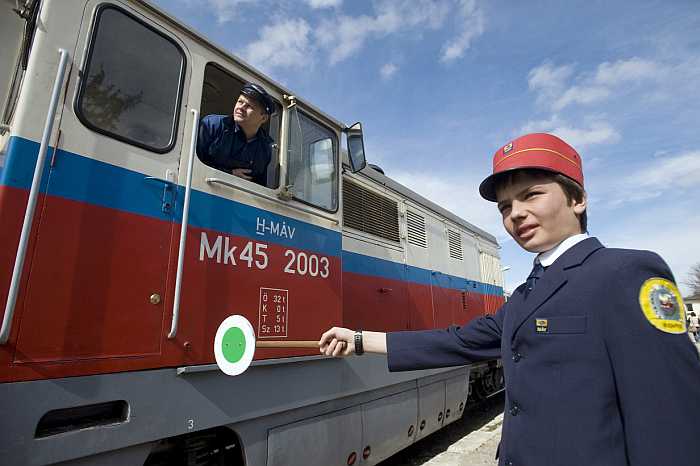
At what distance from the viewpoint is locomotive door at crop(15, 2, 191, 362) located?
164cm

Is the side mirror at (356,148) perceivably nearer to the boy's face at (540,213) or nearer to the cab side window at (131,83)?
the cab side window at (131,83)

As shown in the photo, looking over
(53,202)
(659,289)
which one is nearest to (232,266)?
(53,202)

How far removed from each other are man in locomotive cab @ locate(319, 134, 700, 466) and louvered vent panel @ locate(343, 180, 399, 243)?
262 centimetres

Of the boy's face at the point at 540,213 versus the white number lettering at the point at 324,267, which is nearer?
the boy's face at the point at 540,213

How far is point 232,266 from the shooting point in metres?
2.35

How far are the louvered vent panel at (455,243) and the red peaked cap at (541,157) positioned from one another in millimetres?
4978

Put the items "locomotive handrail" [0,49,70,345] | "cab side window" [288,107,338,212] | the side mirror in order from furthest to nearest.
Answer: the side mirror
"cab side window" [288,107,338,212]
"locomotive handrail" [0,49,70,345]

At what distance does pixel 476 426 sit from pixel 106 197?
21.1 feet

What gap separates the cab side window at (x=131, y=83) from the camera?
6.31 ft

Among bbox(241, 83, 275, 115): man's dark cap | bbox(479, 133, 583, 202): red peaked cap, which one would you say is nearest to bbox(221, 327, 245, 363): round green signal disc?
bbox(479, 133, 583, 202): red peaked cap

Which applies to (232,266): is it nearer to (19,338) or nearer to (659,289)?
(19,338)

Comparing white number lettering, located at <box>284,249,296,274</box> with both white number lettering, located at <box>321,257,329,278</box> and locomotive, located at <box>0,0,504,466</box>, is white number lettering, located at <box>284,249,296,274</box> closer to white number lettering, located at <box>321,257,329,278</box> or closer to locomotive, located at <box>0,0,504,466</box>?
locomotive, located at <box>0,0,504,466</box>

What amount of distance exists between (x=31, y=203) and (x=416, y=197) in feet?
14.9

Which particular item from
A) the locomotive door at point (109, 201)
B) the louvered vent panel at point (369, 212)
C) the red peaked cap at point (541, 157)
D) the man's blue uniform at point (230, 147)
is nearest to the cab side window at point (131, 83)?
the locomotive door at point (109, 201)
